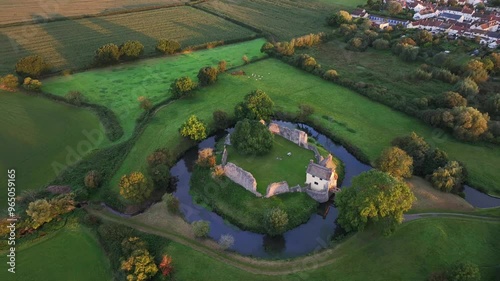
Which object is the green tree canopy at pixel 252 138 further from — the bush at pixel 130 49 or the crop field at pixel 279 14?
the crop field at pixel 279 14

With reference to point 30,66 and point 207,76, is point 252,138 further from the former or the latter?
point 30,66

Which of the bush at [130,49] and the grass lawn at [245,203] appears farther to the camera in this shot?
the bush at [130,49]

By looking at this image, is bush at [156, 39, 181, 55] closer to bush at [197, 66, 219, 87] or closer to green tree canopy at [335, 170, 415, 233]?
bush at [197, 66, 219, 87]

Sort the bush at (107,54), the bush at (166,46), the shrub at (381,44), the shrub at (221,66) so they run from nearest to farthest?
the shrub at (221,66) → the bush at (107,54) → the bush at (166,46) → the shrub at (381,44)

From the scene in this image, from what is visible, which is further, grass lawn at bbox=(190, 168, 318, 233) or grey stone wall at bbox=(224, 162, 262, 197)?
grey stone wall at bbox=(224, 162, 262, 197)

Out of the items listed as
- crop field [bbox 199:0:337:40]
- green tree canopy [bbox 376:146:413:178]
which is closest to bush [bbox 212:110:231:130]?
green tree canopy [bbox 376:146:413:178]

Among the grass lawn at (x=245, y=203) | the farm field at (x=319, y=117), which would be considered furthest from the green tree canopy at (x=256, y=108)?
the grass lawn at (x=245, y=203)
